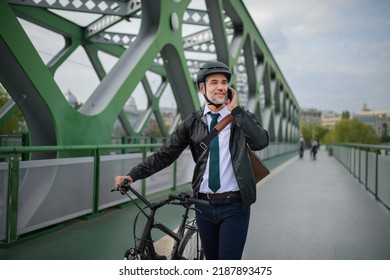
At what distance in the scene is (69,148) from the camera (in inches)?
198

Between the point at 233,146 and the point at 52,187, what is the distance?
331 cm

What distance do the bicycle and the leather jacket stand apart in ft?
0.62

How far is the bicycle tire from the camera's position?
2.49m

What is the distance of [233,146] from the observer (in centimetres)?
225

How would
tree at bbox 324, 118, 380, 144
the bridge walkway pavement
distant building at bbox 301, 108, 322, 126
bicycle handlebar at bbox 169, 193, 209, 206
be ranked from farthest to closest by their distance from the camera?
distant building at bbox 301, 108, 322, 126
tree at bbox 324, 118, 380, 144
the bridge walkway pavement
bicycle handlebar at bbox 169, 193, 209, 206

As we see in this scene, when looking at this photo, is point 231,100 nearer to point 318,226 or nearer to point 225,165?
point 225,165

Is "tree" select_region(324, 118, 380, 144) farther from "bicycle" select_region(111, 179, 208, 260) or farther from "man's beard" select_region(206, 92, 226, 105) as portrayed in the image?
"man's beard" select_region(206, 92, 226, 105)

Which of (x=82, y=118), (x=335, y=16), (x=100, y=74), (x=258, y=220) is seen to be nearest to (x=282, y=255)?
(x=258, y=220)

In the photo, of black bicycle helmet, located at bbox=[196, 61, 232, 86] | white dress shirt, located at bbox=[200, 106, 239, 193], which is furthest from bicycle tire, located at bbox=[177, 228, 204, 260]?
black bicycle helmet, located at bbox=[196, 61, 232, 86]

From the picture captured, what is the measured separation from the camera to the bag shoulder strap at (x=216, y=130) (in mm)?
2229

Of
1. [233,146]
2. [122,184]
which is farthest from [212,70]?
[122,184]

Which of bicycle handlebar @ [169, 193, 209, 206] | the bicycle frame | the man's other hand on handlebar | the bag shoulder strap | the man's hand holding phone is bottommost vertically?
the bicycle frame

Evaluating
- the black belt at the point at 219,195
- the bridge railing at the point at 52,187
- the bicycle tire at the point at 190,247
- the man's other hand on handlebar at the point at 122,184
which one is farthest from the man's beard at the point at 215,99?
the bridge railing at the point at 52,187
